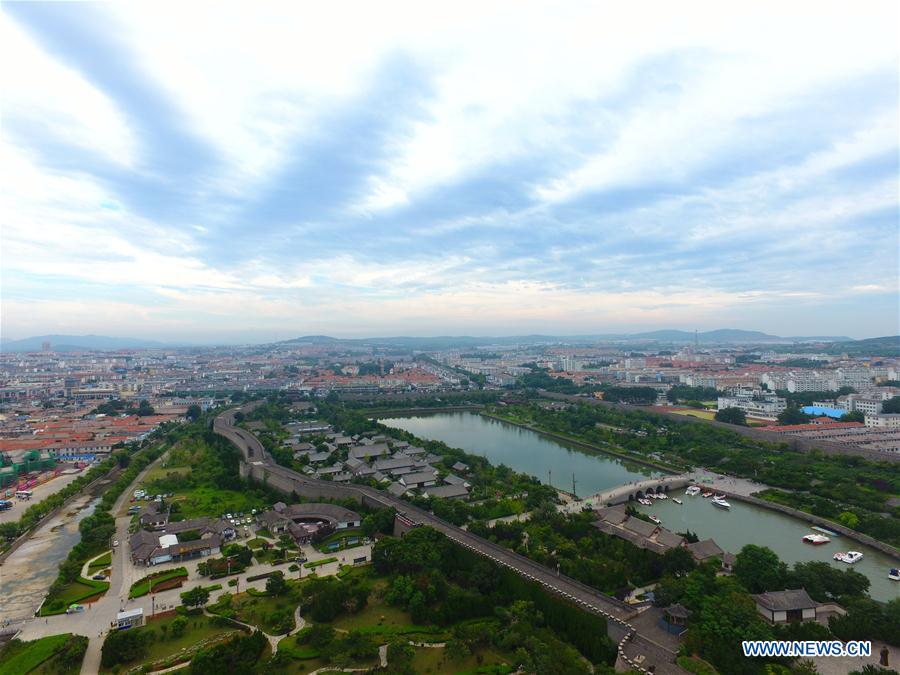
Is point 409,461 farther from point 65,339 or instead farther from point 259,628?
point 65,339

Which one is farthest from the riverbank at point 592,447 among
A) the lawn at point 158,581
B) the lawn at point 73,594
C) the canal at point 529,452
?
the lawn at point 73,594

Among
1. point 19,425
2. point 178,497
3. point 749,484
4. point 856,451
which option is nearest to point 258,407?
point 19,425

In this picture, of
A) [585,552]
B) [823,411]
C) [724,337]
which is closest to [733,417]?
[823,411]

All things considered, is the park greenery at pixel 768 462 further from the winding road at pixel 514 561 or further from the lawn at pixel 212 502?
the lawn at pixel 212 502

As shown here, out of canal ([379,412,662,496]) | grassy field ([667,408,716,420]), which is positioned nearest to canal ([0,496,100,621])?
canal ([379,412,662,496])

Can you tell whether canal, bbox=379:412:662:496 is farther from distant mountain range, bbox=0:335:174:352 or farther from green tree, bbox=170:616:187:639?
distant mountain range, bbox=0:335:174:352
